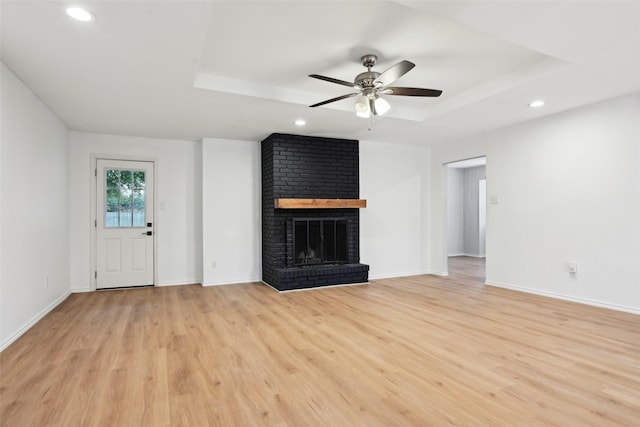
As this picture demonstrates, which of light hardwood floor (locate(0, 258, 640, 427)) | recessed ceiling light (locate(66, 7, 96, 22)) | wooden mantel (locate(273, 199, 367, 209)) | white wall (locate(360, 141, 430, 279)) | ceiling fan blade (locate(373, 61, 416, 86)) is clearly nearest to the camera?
light hardwood floor (locate(0, 258, 640, 427))

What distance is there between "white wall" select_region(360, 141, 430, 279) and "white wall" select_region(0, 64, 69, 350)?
172 inches

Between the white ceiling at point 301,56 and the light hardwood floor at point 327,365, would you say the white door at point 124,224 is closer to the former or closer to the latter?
the white ceiling at point 301,56

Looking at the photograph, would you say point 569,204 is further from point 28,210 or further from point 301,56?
point 28,210

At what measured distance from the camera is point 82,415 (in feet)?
6.16

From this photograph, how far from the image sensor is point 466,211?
30.6ft

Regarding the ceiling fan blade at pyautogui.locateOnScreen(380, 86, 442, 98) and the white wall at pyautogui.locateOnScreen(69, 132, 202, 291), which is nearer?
the ceiling fan blade at pyautogui.locateOnScreen(380, 86, 442, 98)

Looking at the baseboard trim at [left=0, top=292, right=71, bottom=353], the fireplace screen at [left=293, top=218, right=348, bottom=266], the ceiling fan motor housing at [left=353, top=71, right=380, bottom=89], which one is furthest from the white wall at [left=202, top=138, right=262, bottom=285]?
the ceiling fan motor housing at [left=353, top=71, right=380, bottom=89]

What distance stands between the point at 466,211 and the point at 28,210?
904cm

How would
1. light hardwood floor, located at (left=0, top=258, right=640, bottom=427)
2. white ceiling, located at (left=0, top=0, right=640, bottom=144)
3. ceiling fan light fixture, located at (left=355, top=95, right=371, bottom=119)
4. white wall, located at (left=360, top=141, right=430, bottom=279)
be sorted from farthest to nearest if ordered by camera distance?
white wall, located at (left=360, top=141, right=430, bottom=279)
ceiling fan light fixture, located at (left=355, top=95, right=371, bottom=119)
white ceiling, located at (left=0, top=0, right=640, bottom=144)
light hardwood floor, located at (left=0, top=258, right=640, bottom=427)

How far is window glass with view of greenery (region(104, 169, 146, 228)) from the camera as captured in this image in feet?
17.3

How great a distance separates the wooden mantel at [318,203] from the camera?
5059 mm

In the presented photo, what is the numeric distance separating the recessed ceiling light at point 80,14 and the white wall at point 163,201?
137 inches

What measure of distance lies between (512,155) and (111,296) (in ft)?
19.8

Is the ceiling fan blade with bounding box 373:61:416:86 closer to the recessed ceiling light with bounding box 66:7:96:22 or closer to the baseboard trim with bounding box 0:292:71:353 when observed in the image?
the recessed ceiling light with bounding box 66:7:96:22
